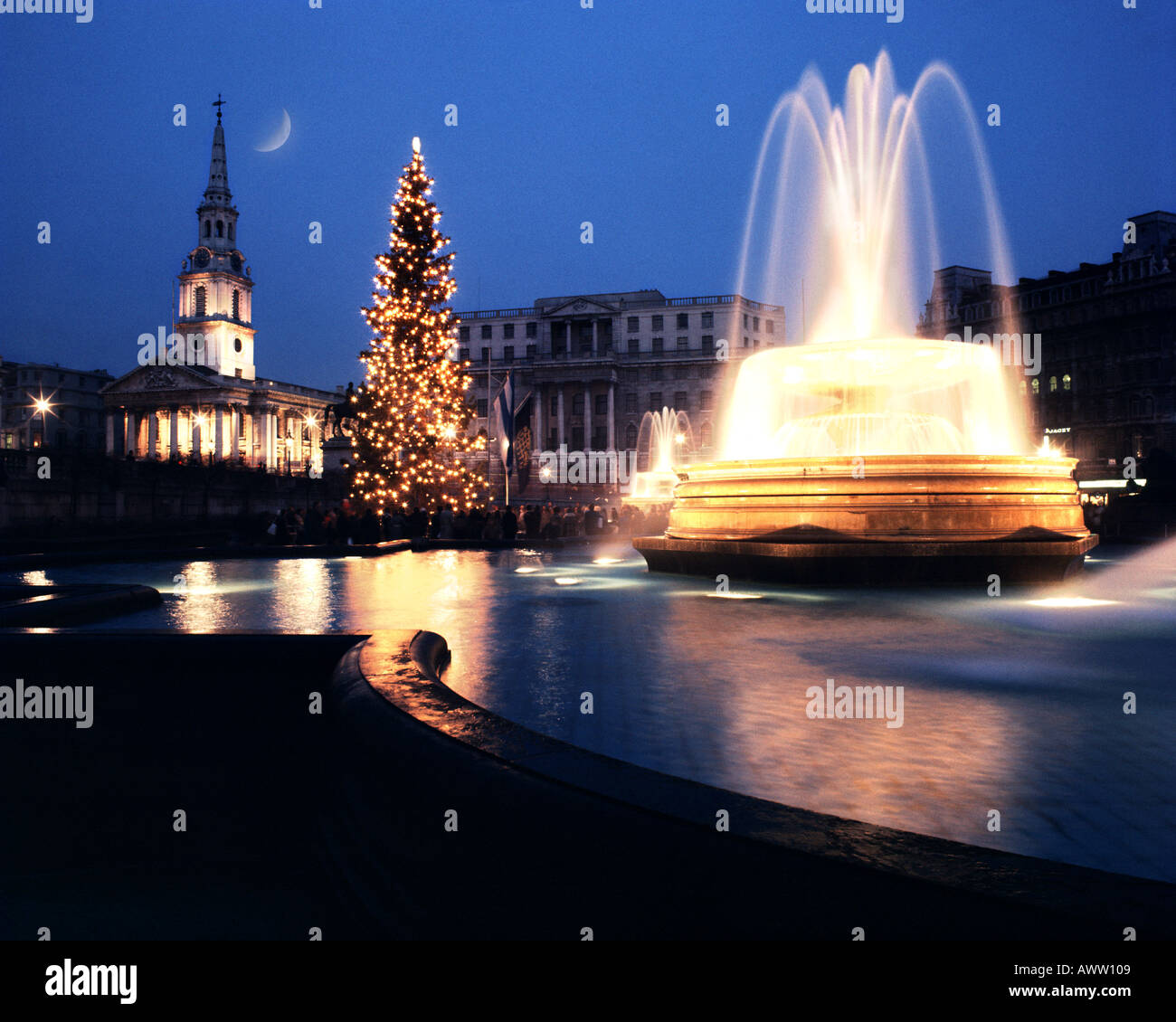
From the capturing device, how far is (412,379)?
25688 mm

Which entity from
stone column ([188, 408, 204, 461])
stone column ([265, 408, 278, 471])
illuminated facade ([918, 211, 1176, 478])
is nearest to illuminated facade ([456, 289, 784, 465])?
illuminated facade ([918, 211, 1176, 478])

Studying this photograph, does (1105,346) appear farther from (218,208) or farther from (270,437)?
(218,208)

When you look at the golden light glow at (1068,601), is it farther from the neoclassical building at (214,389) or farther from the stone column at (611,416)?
the neoclassical building at (214,389)

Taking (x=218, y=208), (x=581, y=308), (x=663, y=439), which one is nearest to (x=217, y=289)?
(x=218, y=208)

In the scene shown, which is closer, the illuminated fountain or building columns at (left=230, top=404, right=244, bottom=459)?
the illuminated fountain

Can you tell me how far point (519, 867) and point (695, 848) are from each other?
481 millimetres

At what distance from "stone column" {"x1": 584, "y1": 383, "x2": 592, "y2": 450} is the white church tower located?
45318 mm

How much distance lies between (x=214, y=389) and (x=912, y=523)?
90.7m

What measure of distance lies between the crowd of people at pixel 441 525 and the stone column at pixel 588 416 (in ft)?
150

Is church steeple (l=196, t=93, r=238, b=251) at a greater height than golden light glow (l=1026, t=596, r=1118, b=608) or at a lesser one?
greater

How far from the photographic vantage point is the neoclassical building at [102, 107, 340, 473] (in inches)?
3553

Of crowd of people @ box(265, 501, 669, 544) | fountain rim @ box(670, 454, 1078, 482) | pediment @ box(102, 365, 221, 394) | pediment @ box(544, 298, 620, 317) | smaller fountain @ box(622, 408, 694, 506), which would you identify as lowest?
crowd of people @ box(265, 501, 669, 544)

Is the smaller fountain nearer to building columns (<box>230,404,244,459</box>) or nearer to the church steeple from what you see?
building columns (<box>230,404,244,459</box>)

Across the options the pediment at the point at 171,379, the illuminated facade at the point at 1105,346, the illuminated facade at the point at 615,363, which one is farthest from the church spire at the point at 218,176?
the illuminated facade at the point at 1105,346
